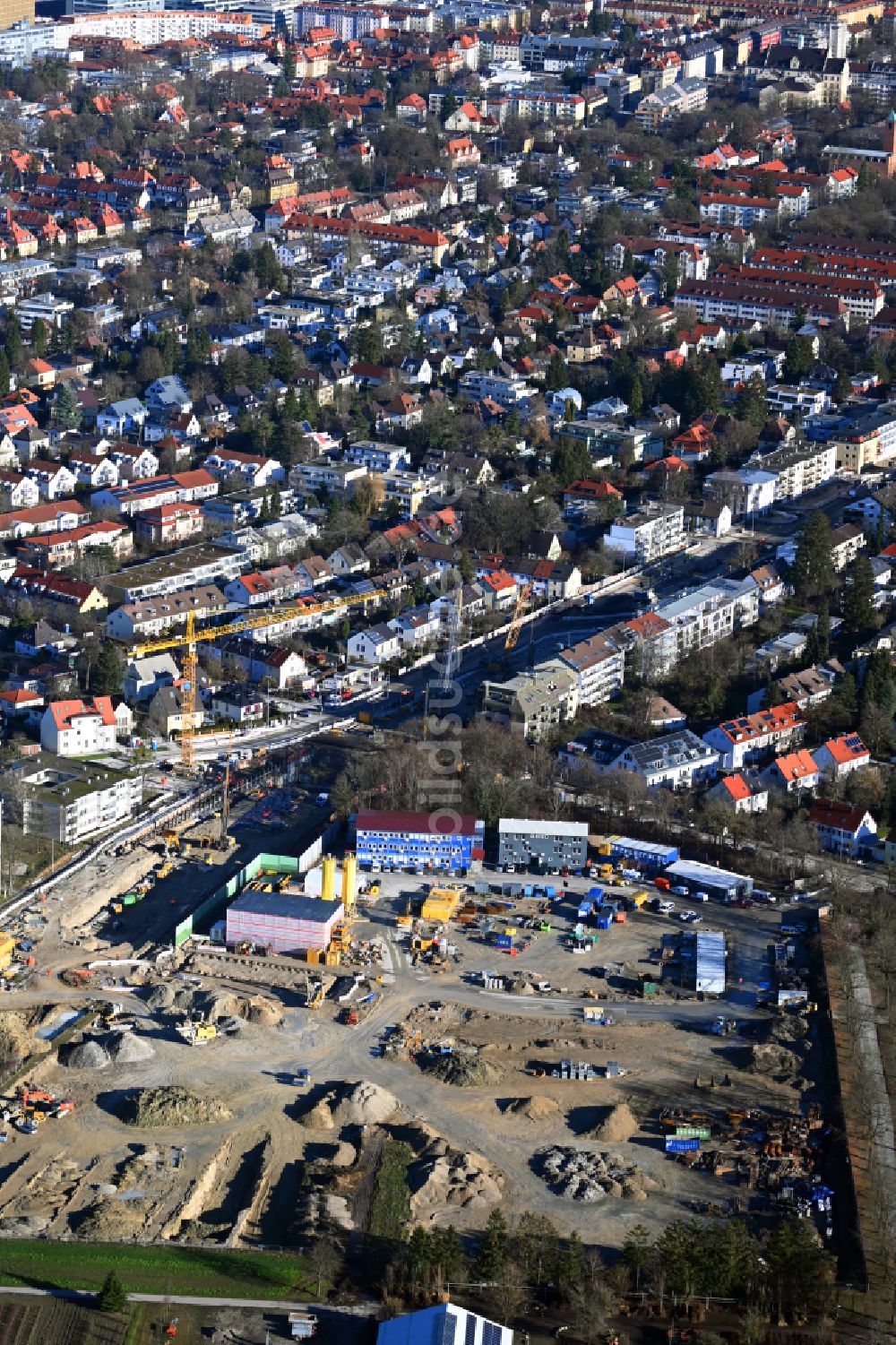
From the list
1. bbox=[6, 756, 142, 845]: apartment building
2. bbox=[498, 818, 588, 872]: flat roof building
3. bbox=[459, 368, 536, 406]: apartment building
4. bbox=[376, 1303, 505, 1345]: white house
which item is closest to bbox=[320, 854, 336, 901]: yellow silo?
bbox=[498, 818, 588, 872]: flat roof building

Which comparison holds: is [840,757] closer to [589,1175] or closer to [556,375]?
[589,1175]

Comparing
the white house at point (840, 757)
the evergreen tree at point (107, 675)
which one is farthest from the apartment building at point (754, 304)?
the evergreen tree at point (107, 675)

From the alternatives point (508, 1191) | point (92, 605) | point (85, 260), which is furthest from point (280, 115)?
point (508, 1191)

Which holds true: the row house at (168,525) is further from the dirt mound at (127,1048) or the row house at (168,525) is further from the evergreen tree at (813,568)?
the dirt mound at (127,1048)

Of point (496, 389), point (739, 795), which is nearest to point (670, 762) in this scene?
point (739, 795)

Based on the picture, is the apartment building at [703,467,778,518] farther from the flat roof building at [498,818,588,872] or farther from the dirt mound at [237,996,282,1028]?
the dirt mound at [237,996,282,1028]

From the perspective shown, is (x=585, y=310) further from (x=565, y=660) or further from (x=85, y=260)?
(x=565, y=660)
